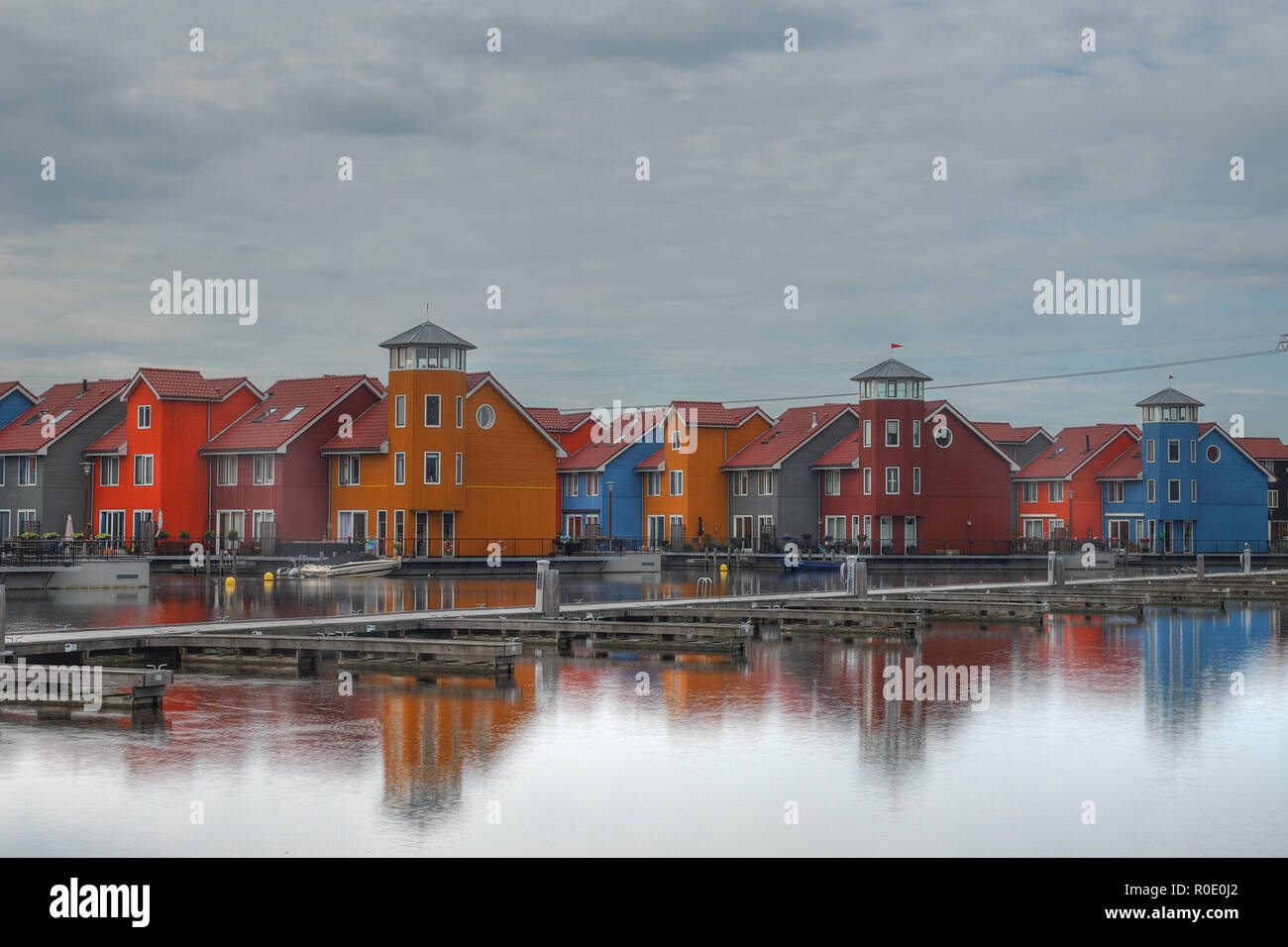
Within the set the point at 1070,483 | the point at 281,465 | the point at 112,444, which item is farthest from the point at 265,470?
the point at 1070,483

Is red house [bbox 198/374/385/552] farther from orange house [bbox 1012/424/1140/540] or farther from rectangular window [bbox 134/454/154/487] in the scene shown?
orange house [bbox 1012/424/1140/540]

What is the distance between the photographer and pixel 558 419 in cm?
10819

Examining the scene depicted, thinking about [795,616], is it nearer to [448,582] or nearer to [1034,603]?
[1034,603]

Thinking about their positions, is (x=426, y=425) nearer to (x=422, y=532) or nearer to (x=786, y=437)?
(x=422, y=532)

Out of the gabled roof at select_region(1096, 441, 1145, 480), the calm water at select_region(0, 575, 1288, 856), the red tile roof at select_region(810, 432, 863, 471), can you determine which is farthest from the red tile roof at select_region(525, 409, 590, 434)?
the calm water at select_region(0, 575, 1288, 856)

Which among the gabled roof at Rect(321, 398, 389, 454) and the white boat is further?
the gabled roof at Rect(321, 398, 389, 454)

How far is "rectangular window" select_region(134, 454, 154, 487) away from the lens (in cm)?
8088

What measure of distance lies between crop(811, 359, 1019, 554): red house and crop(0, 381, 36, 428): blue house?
161ft

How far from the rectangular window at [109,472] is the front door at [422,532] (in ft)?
61.5

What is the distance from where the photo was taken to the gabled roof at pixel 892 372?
8894cm

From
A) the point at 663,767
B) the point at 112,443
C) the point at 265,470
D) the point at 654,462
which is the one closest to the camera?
the point at 663,767

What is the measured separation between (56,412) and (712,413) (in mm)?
40626

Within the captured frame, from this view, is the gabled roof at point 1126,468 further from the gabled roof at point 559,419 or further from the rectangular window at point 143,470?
the rectangular window at point 143,470

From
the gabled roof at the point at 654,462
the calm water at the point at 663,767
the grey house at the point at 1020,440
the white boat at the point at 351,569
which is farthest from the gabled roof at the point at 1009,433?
the calm water at the point at 663,767
